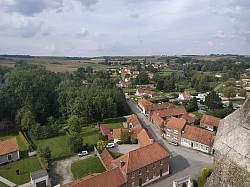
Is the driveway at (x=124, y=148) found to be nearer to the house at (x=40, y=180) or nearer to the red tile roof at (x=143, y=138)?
the red tile roof at (x=143, y=138)

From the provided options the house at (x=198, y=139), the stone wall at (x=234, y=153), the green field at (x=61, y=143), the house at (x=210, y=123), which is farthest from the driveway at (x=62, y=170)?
the stone wall at (x=234, y=153)

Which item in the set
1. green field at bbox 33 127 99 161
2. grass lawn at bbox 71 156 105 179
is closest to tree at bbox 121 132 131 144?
green field at bbox 33 127 99 161

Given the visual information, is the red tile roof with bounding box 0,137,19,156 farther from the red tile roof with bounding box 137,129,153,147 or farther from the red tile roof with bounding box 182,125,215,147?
the red tile roof with bounding box 182,125,215,147

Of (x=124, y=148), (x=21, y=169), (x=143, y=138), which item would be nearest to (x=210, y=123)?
(x=143, y=138)

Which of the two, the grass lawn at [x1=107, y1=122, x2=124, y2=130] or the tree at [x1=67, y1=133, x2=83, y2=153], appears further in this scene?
the grass lawn at [x1=107, y1=122, x2=124, y2=130]

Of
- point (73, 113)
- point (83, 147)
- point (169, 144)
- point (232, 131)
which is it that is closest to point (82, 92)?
point (73, 113)

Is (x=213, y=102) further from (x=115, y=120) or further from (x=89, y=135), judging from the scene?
(x=89, y=135)
